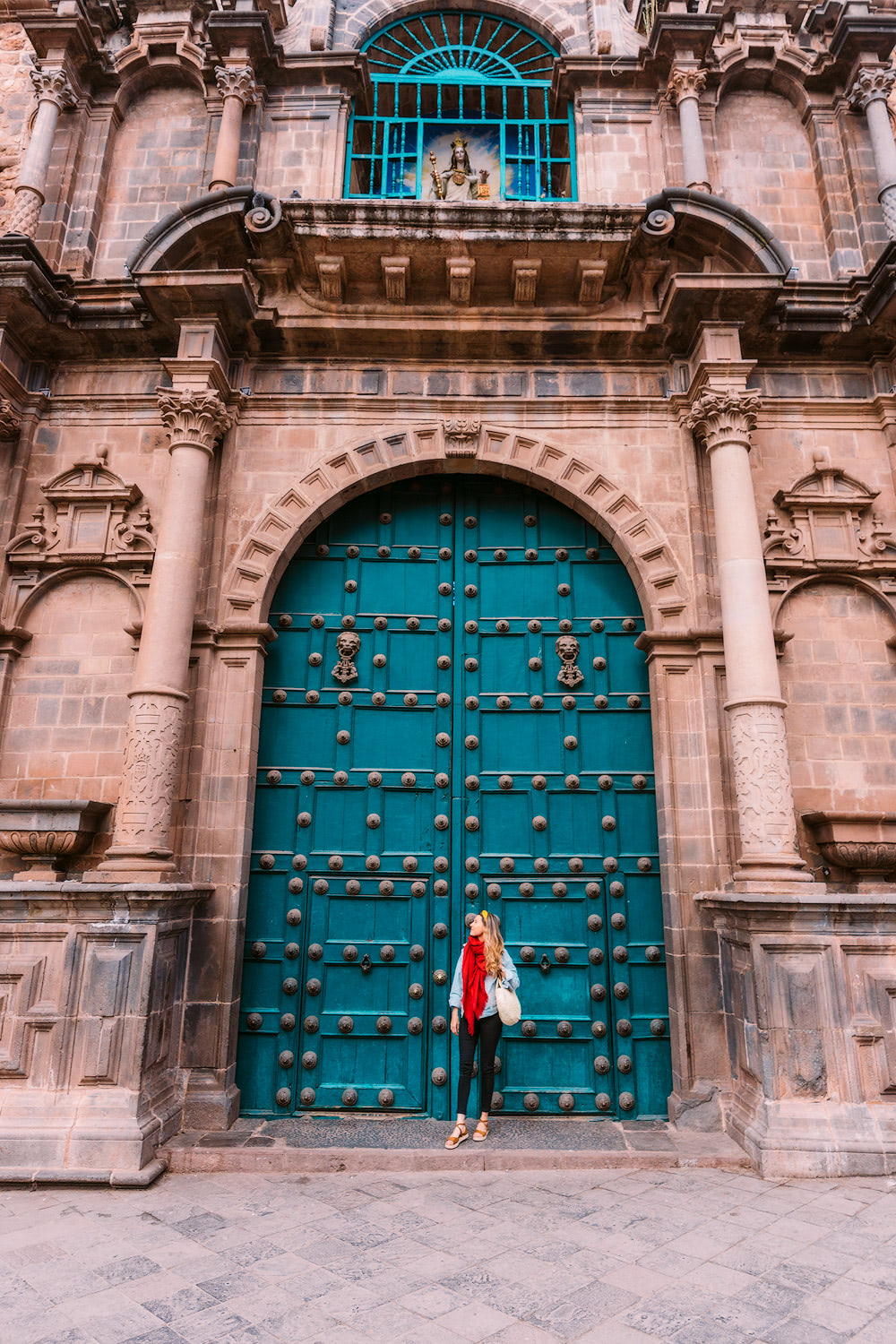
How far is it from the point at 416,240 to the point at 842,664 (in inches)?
182

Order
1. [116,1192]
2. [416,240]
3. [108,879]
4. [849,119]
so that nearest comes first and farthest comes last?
[116,1192], [108,879], [416,240], [849,119]

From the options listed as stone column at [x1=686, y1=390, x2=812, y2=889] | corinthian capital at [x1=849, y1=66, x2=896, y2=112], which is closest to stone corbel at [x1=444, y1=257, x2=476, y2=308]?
stone column at [x1=686, y1=390, x2=812, y2=889]

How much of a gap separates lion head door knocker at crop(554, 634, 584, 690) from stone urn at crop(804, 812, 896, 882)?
1.96m

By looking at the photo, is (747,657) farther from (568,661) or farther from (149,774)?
(149,774)

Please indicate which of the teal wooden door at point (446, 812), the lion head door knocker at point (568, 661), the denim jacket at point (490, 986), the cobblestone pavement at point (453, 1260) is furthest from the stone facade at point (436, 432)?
the denim jacket at point (490, 986)

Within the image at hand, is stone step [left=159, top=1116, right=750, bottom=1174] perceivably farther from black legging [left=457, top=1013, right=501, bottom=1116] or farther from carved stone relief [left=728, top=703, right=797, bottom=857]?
carved stone relief [left=728, top=703, right=797, bottom=857]

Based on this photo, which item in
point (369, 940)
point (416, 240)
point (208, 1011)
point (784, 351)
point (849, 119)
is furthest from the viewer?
point (849, 119)

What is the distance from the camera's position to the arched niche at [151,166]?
7332mm

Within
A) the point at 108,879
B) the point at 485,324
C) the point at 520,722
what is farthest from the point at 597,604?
the point at 108,879

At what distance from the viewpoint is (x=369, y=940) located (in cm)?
578

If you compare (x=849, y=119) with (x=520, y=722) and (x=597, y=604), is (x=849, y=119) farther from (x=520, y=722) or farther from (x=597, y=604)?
(x=520, y=722)

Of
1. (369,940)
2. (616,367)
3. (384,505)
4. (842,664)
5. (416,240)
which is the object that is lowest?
(369,940)

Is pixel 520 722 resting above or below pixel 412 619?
below

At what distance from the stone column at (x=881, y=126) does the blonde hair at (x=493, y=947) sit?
6.47 metres
